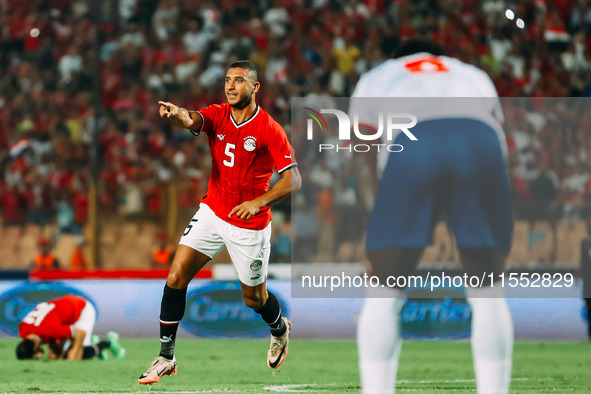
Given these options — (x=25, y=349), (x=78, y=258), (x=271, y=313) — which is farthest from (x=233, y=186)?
(x=78, y=258)

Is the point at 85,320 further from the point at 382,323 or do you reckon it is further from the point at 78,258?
the point at 382,323

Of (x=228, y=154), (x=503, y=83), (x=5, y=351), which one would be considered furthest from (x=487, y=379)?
(x=503, y=83)

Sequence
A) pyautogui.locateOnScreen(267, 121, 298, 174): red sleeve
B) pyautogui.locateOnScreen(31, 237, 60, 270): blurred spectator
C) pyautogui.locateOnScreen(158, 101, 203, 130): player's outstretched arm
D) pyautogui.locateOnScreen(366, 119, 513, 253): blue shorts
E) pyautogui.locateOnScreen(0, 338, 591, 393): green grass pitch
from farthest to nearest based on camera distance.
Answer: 1. pyautogui.locateOnScreen(31, 237, 60, 270): blurred spectator
2. pyautogui.locateOnScreen(0, 338, 591, 393): green grass pitch
3. pyautogui.locateOnScreen(267, 121, 298, 174): red sleeve
4. pyautogui.locateOnScreen(158, 101, 203, 130): player's outstretched arm
5. pyautogui.locateOnScreen(366, 119, 513, 253): blue shorts

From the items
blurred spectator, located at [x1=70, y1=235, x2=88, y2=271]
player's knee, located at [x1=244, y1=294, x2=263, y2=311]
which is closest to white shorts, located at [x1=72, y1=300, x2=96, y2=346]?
player's knee, located at [x1=244, y1=294, x2=263, y2=311]

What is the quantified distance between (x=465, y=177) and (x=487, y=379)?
940 millimetres

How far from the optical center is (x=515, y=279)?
1214 cm

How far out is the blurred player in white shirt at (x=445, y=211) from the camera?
173 inches

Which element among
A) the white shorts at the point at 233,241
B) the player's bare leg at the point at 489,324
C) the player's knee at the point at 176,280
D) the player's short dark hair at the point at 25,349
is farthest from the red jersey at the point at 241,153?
the player's short dark hair at the point at 25,349

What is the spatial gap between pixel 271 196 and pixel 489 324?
7.40 ft

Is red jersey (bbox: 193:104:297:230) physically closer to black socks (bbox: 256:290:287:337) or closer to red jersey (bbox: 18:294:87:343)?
black socks (bbox: 256:290:287:337)

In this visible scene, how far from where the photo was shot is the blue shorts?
4395mm

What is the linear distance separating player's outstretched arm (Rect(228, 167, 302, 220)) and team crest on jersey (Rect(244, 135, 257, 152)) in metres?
0.30

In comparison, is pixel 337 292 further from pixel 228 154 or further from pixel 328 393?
pixel 228 154

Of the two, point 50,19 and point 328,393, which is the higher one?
point 50,19
